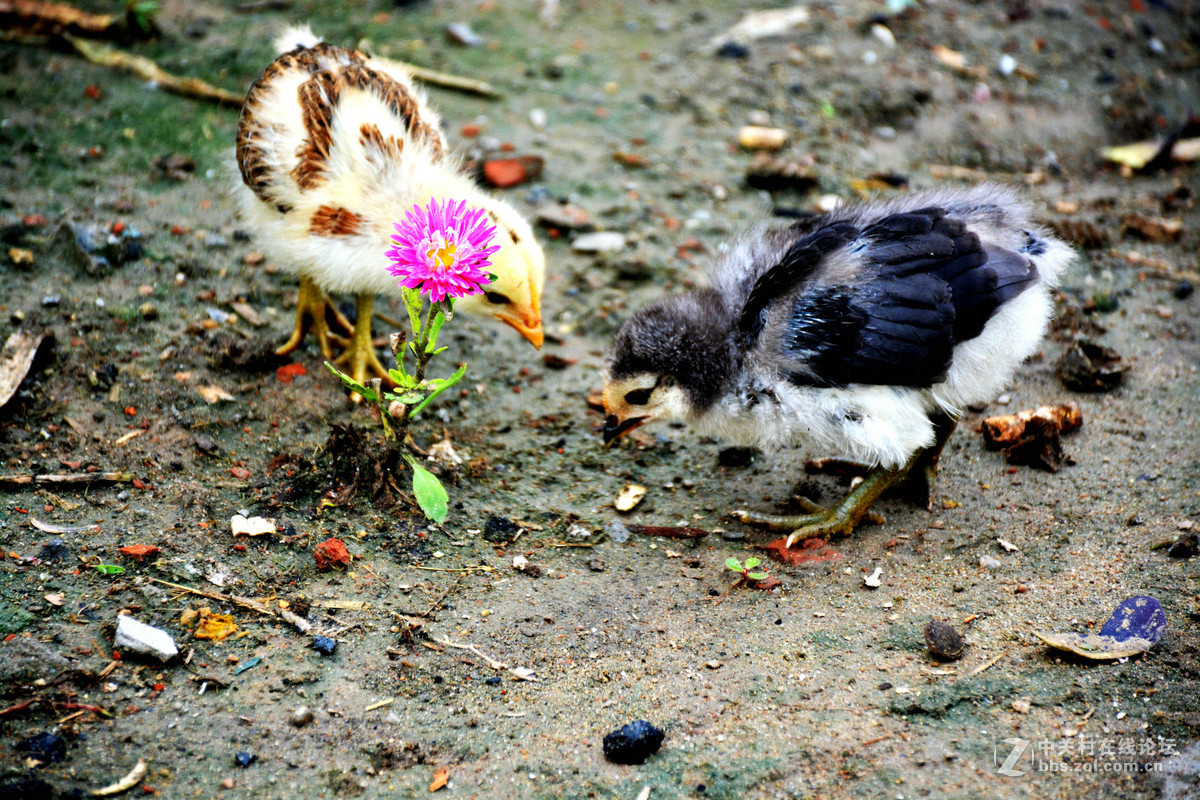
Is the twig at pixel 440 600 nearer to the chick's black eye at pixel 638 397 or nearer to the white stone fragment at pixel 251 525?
the white stone fragment at pixel 251 525

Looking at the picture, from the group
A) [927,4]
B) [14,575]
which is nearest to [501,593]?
[14,575]

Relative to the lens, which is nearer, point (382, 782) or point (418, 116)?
point (382, 782)

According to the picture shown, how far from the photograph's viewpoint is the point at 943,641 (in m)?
2.84

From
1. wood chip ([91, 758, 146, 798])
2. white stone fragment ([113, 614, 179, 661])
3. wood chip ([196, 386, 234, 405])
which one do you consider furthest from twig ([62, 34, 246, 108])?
wood chip ([91, 758, 146, 798])

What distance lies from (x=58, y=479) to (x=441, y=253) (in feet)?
5.24

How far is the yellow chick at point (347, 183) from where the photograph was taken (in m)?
3.61

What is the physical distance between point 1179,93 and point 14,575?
784cm

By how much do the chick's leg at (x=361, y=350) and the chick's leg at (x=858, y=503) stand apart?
1818 millimetres

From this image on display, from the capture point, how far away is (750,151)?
598cm

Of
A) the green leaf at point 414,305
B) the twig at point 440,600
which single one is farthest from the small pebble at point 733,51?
the twig at point 440,600

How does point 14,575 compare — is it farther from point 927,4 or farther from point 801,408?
point 927,4

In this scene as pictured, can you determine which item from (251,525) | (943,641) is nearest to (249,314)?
(251,525)

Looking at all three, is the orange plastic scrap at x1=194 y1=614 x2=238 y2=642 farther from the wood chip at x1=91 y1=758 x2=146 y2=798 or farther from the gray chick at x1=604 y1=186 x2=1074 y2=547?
the gray chick at x1=604 y1=186 x2=1074 y2=547

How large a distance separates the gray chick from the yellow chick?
593mm
